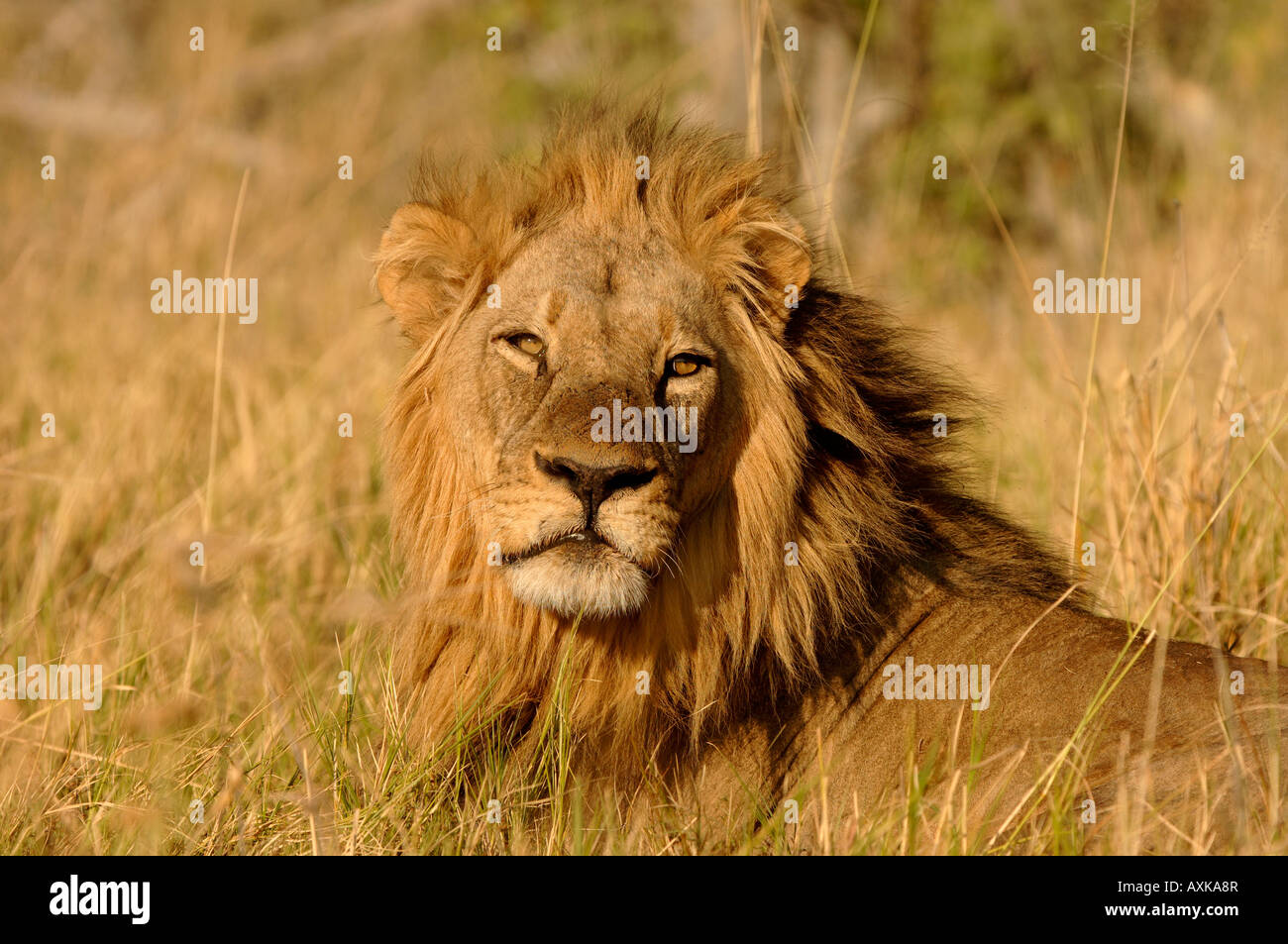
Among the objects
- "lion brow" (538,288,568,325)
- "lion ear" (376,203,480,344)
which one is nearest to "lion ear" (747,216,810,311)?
"lion brow" (538,288,568,325)

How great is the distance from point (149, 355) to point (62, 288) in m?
1.61

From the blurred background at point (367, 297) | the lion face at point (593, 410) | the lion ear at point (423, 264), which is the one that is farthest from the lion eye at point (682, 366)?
the blurred background at point (367, 297)

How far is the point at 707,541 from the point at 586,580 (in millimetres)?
518

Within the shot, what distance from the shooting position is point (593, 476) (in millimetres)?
3393

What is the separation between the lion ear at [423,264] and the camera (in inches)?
157

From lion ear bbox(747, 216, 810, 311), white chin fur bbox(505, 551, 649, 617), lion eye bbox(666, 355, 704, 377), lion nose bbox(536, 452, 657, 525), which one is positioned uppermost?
lion ear bbox(747, 216, 810, 311)

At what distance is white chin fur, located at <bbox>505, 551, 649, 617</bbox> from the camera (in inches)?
136

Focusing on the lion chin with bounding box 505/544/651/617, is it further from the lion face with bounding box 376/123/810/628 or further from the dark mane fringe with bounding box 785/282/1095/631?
the dark mane fringe with bounding box 785/282/1095/631

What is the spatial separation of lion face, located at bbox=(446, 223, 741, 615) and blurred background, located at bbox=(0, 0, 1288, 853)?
62cm

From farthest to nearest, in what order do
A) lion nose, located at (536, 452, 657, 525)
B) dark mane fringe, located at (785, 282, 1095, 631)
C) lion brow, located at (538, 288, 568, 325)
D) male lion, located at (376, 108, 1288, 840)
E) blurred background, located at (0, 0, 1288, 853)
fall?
blurred background, located at (0, 0, 1288, 853), dark mane fringe, located at (785, 282, 1095, 631), lion brow, located at (538, 288, 568, 325), male lion, located at (376, 108, 1288, 840), lion nose, located at (536, 452, 657, 525)

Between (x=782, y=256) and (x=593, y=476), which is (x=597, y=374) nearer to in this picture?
(x=593, y=476)

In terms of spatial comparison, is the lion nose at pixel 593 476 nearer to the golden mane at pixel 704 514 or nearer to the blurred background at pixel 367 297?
the golden mane at pixel 704 514

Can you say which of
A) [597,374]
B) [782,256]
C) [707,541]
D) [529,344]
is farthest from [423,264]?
[707,541]
